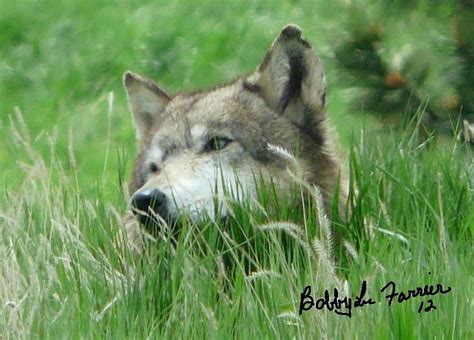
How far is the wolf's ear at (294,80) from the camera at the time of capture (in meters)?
6.53

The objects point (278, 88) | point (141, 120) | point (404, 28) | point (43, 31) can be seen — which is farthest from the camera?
point (43, 31)

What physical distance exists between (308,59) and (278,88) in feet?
0.74

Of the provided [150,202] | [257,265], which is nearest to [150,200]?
[150,202]

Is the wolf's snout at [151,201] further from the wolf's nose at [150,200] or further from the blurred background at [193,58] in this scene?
the blurred background at [193,58]

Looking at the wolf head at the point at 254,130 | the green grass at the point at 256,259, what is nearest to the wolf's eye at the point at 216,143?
the wolf head at the point at 254,130

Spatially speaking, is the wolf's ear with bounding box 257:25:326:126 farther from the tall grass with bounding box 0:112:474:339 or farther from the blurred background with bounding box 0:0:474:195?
the blurred background with bounding box 0:0:474:195

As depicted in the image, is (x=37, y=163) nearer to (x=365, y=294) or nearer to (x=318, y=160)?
(x=318, y=160)

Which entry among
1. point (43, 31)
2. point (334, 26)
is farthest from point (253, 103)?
point (43, 31)

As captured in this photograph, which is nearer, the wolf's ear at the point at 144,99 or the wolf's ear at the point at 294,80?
the wolf's ear at the point at 294,80

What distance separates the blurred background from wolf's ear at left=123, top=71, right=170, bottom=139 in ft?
2.48

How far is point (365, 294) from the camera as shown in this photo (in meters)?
4.88
